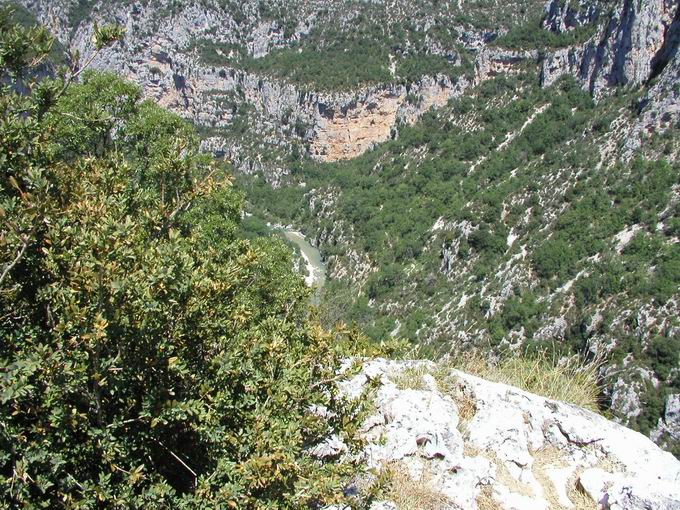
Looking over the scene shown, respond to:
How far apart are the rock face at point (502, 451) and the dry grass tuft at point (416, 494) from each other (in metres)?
0.01

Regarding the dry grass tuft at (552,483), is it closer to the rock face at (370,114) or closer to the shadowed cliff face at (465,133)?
the shadowed cliff face at (465,133)

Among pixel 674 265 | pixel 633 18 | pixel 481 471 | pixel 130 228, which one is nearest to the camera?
pixel 130 228

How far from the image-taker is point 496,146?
261 feet

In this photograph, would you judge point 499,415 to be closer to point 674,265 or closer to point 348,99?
point 674,265

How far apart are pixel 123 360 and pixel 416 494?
3139 millimetres

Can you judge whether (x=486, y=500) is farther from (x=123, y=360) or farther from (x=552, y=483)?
(x=123, y=360)

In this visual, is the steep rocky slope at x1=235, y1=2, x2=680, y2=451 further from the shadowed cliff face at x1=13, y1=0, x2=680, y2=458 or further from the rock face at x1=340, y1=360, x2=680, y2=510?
the rock face at x1=340, y1=360, x2=680, y2=510

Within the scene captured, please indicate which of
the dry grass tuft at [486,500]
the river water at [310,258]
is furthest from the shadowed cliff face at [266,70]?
the dry grass tuft at [486,500]

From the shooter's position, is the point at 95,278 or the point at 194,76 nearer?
the point at 95,278

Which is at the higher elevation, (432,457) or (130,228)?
(130,228)

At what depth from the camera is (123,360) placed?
3.30 m

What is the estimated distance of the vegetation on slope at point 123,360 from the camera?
296cm

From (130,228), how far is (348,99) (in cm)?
11087

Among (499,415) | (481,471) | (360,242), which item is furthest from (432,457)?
(360,242)
